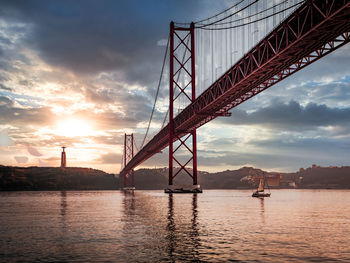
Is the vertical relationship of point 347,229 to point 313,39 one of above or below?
below

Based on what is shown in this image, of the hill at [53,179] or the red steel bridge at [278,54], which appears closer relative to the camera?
the red steel bridge at [278,54]

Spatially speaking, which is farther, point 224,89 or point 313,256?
point 224,89

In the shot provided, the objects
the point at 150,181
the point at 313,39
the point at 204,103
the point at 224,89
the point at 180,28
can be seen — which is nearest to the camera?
the point at 313,39

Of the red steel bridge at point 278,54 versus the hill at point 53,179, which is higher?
the red steel bridge at point 278,54

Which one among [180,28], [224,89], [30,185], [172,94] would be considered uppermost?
[180,28]

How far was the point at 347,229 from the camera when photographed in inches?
791

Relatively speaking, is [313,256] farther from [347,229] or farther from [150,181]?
[150,181]

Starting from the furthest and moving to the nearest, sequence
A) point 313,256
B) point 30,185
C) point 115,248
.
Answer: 1. point 30,185
2. point 115,248
3. point 313,256

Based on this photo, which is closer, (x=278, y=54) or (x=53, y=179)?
(x=278, y=54)

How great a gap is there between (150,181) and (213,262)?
621ft

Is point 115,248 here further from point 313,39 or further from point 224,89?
point 224,89

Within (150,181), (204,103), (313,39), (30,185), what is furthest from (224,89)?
(150,181)

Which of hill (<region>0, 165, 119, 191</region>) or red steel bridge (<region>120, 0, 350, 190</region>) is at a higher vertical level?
red steel bridge (<region>120, 0, 350, 190</region>)

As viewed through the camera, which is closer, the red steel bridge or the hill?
the red steel bridge
